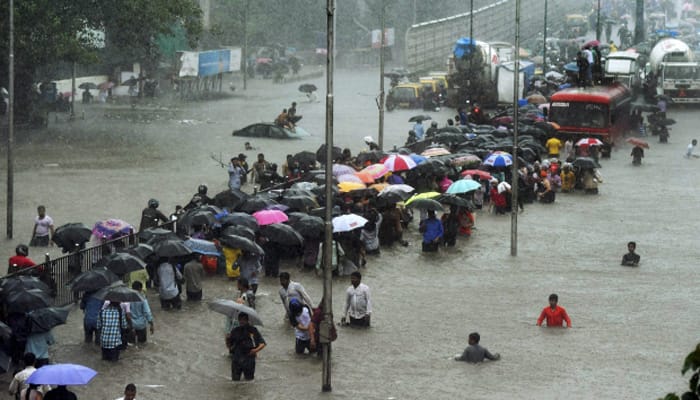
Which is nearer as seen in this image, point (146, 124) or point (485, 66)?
point (146, 124)

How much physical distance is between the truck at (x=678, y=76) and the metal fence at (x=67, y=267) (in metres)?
40.7

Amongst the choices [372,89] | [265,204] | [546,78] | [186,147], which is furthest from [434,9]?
[265,204]

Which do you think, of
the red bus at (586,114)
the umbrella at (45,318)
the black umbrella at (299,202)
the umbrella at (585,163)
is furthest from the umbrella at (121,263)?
the red bus at (586,114)

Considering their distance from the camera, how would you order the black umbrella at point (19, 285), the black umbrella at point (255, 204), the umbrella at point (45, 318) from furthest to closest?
the black umbrella at point (255, 204)
the black umbrella at point (19, 285)
the umbrella at point (45, 318)

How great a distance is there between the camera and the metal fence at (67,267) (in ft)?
63.4

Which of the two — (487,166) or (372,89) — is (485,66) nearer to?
(372,89)

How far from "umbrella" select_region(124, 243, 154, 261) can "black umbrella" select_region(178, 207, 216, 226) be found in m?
2.77

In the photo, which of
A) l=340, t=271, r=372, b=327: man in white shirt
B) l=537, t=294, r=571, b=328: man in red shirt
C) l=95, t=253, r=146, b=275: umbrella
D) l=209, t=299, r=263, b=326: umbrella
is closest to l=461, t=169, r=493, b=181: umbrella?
l=537, t=294, r=571, b=328: man in red shirt

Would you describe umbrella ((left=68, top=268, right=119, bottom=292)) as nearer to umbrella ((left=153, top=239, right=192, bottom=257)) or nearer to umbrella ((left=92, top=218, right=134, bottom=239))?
umbrella ((left=153, top=239, right=192, bottom=257))

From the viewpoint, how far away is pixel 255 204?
24266 millimetres

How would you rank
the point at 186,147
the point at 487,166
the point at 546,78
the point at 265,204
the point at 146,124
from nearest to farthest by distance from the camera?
the point at 265,204, the point at 487,166, the point at 186,147, the point at 146,124, the point at 546,78

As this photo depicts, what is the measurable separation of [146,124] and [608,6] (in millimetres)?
75718

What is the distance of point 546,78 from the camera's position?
63469 millimetres

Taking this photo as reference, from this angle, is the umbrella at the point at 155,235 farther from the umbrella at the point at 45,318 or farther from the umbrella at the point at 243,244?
the umbrella at the point at 45,318
